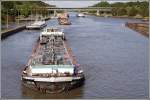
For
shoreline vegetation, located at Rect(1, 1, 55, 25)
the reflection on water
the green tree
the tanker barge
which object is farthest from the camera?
the green tree

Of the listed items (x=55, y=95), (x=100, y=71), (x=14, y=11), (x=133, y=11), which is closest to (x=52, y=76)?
(x=55, y=95)

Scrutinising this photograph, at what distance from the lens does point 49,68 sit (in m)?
10.5

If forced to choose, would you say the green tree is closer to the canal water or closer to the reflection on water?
the canal water

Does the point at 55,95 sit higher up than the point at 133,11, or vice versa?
the point at 133,11

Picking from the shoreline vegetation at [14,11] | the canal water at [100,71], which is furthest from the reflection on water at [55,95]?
the shoreline vegetation at [14,11]

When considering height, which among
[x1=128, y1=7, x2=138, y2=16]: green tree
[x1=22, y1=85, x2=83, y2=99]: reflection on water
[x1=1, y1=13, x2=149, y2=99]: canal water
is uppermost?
[x1=128, y1=7, x2=138, y2=16]: green tree

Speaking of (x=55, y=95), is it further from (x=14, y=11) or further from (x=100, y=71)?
(x=14, y=11)

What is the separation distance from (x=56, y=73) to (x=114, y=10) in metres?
67.3

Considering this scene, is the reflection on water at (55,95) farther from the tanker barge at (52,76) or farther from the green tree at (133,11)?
the green tree at (133,11)

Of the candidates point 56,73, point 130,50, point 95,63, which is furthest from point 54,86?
point 130,50

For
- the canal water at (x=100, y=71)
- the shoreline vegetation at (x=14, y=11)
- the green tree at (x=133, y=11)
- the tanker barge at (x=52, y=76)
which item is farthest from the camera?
the green tree at (x=133, y=11)

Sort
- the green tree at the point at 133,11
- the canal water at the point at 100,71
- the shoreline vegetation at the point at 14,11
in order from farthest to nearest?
1. the green tree at the point at 133,11
2. the shoreline vegetation at the point at 14,11
3. the canal water at the point at 100,71

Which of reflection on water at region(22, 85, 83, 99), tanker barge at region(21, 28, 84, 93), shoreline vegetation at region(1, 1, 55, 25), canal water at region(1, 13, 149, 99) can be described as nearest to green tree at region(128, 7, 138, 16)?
shoreline vegetation at region(1, 1, 55, 25)

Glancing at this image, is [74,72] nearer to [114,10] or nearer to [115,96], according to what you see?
[115,96]
